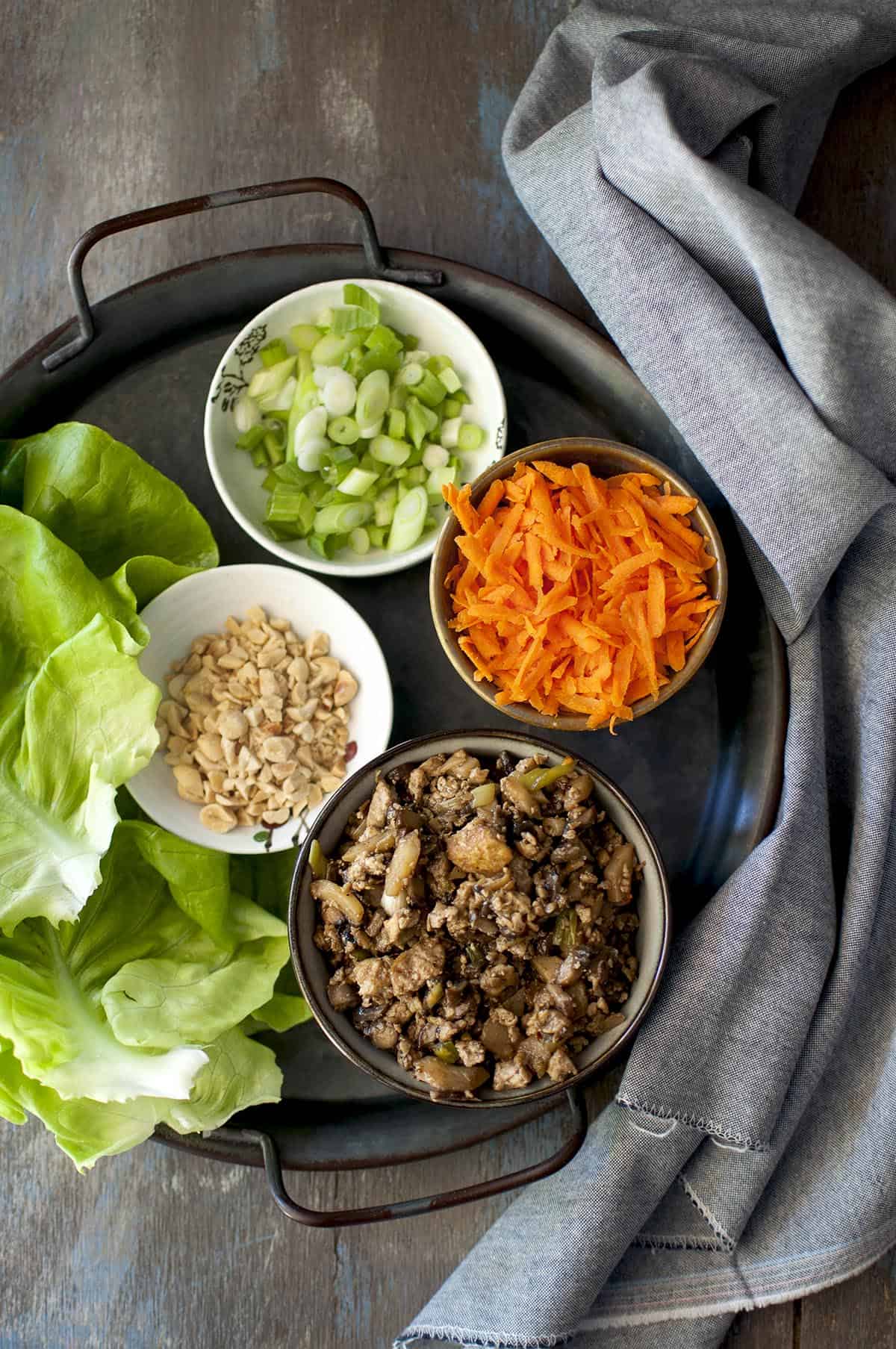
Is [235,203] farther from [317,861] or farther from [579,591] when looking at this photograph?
[317,861]

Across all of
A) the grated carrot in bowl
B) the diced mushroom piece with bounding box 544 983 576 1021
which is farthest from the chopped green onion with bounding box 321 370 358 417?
the diced mushroom piece with bounding box 544 983 576 1021

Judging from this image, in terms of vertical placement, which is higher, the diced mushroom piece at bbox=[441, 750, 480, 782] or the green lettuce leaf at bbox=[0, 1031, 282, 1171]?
the diced mushroom piece at bbox=[441, 750, 480, 782]

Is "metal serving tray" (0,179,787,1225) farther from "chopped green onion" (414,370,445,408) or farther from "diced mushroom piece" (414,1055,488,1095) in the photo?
"diced mushroom piece" (414,1055,488,1095)

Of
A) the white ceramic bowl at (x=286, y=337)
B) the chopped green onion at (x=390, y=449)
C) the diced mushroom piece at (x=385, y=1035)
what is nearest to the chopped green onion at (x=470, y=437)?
the white ceramic bowl at (x=286, y=337)

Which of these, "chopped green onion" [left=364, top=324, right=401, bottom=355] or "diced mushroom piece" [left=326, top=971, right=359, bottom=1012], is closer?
"diced mushroom piece" [left=326, top=971, right=359, bottom=1012]

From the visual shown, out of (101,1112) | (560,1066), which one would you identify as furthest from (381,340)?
(101,1112)

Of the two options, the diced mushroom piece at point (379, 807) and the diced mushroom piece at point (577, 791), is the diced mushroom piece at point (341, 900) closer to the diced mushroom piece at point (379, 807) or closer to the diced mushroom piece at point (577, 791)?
the diced mushroom piece at point (379, 807)

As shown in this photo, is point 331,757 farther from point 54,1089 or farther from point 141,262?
point 141,262
